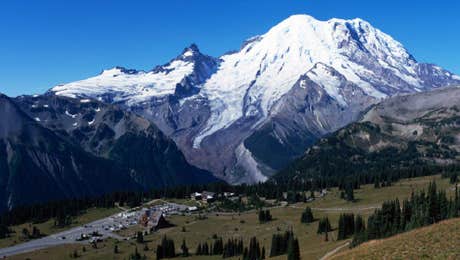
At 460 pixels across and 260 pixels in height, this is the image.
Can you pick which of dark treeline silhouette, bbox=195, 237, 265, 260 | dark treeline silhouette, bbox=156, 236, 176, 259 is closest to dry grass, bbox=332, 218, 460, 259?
dark treeline silhouette, bbox=195, 237, 265, 260

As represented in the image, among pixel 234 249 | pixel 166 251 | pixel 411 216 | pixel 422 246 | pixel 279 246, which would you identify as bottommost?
pixel 166 251

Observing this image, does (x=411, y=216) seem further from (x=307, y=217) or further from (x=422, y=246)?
(x=307, y=217)

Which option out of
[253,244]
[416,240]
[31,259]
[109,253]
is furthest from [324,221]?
[31,259]

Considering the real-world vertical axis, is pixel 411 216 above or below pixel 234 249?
above

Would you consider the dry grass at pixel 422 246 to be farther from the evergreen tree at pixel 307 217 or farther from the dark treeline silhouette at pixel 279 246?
the evergreen tree at pixel 307 217

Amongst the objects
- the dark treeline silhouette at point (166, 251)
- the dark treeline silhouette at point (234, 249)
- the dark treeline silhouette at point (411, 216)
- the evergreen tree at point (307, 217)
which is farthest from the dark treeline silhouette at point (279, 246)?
the evergreen tree at point (307, 217)

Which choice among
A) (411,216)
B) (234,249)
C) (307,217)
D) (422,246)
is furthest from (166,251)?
(422,246)

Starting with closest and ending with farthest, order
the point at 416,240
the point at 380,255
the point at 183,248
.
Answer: the point at 380,255 < the point at 416,240 < the point at 183,248

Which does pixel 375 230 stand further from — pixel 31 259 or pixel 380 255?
pixel 31 259
